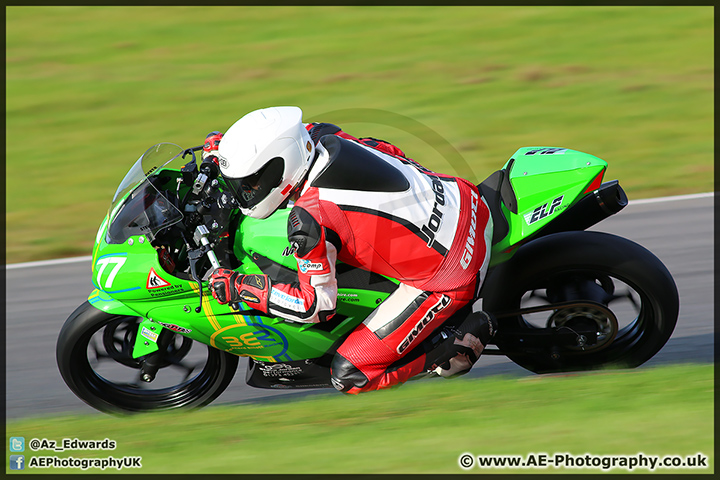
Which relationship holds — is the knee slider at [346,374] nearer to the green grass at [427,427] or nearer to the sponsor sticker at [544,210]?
the green grass at [427,427]

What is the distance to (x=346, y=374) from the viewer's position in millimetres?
4160

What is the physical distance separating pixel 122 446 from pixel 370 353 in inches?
53.3

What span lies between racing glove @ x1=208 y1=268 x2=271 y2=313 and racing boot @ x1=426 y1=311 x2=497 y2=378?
1.03 m

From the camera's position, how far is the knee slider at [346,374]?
4152mm

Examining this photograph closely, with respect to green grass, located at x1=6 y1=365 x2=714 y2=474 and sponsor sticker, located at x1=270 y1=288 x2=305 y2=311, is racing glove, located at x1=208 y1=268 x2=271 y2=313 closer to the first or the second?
sponsor sticker, located at x1=270 y1=288 x2=305 y2=311

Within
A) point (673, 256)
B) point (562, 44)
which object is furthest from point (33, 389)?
point (562, 44)

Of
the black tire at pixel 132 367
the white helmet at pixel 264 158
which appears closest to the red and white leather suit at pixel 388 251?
the white helmet at pixel 264 158

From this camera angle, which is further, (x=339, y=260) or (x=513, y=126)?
(x=513, y=126)

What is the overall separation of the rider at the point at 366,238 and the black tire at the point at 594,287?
252 mm

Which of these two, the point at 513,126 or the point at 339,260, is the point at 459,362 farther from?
the point at 513,126

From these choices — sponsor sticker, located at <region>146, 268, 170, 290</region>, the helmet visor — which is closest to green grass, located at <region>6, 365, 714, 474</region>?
sponsor sticker, located at <region>146, 268, 170, 290</region>

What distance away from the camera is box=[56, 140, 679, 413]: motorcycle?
4020mm

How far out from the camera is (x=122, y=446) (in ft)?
12.7

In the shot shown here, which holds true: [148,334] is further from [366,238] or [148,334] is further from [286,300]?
[366,238]
